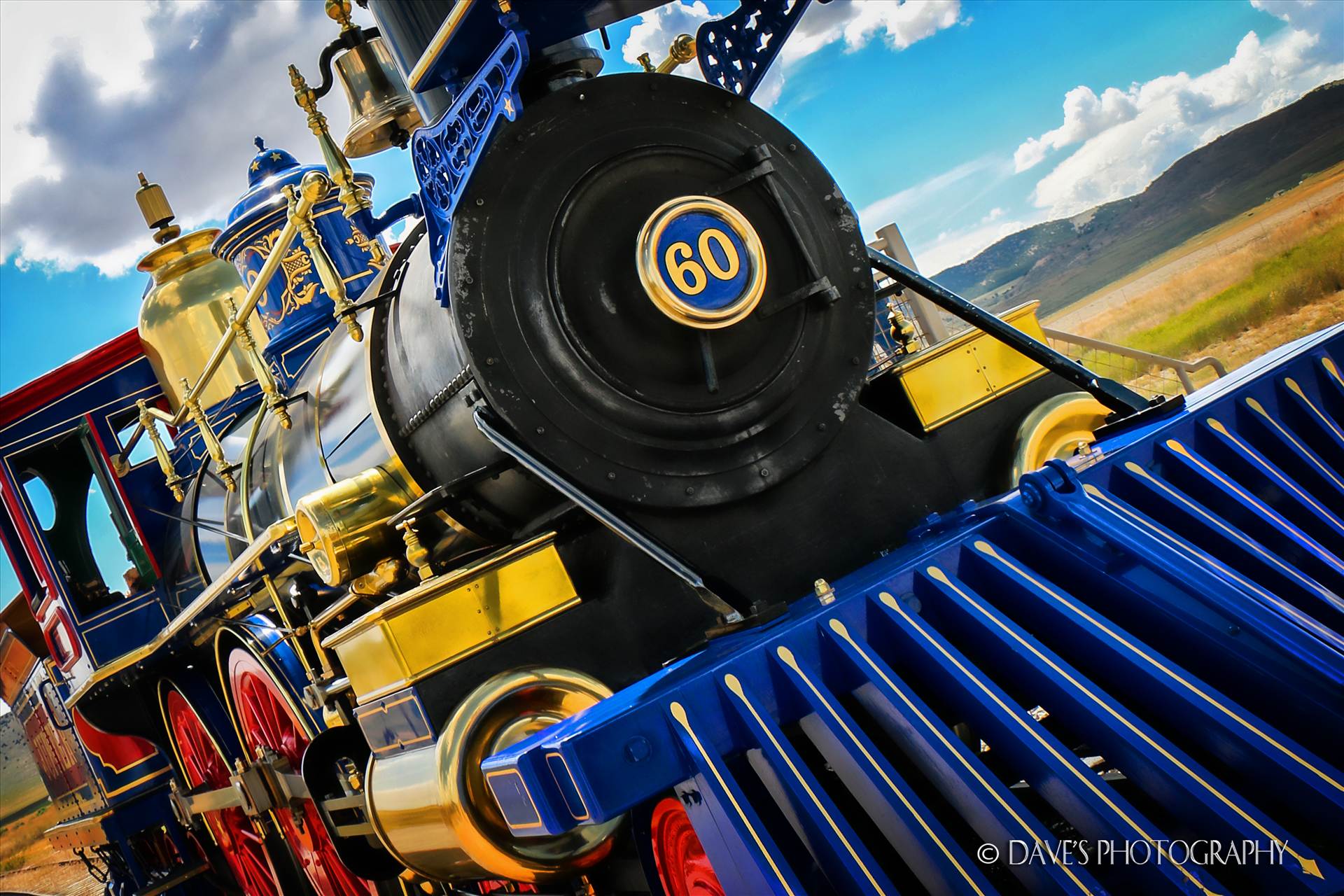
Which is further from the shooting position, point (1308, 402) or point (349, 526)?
point (349, 526)

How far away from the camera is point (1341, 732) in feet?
6.14

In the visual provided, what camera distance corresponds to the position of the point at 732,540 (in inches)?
108

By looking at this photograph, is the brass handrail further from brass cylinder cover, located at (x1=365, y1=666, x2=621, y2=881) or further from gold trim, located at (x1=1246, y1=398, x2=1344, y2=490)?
gold trim, located at (x1=1246, y1=398, x2=1344, y2=490)

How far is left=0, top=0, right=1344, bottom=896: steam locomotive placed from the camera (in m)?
1.89

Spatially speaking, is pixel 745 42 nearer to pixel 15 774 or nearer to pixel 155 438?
pixel 155 438

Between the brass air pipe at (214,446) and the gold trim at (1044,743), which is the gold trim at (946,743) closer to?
the gold trim at (1044,743)

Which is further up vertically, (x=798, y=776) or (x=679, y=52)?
(x=679, y=52)

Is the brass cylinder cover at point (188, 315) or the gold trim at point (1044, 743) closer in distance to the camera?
the gold trim at point (1044, 743)

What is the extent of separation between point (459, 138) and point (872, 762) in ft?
5.09

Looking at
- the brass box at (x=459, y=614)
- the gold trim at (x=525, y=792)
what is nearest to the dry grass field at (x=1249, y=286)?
the brass box at (x=459, y=614)

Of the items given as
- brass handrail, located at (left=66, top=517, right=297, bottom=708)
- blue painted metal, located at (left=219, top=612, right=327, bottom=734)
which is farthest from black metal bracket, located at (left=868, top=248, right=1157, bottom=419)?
blue painted metal, located at (left=219, top=612, right=327, bottom=734)

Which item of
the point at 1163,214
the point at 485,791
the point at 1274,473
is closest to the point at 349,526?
the point at 485,791

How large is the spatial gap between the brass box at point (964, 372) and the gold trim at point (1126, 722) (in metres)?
0.99

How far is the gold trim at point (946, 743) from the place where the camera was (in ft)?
5.67
